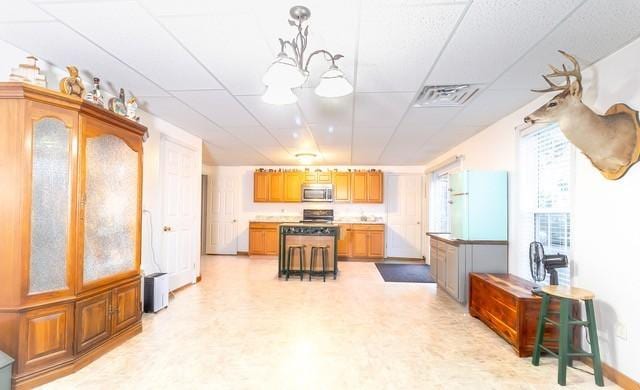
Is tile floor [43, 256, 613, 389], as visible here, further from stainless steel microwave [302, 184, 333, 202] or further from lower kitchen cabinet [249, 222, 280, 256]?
stainless steel microwave [302, 184, 333, 202]

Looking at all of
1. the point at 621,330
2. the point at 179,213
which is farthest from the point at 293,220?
the point at 621,330

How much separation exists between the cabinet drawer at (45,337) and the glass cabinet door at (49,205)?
0.16 metres

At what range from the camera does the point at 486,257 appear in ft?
12.5

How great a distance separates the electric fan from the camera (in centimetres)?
269

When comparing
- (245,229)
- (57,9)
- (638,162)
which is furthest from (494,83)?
(245,229)

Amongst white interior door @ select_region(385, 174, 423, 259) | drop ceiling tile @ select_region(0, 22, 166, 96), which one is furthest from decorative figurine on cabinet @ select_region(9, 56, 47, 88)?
white interior door @ select_region(385, 174, 423, 259)

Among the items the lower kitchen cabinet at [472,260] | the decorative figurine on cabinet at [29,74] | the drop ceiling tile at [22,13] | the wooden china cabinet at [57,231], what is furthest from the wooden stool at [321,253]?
the drop ceiling tile at [22,13]

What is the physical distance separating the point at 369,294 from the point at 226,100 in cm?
325

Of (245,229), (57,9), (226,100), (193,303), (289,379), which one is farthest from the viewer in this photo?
(245,229)

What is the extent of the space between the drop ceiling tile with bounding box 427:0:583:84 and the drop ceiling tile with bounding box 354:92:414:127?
0.53 m

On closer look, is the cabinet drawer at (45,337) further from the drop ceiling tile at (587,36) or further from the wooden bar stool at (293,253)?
the drop ceiling tile at (587,36)

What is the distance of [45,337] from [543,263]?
390 cm

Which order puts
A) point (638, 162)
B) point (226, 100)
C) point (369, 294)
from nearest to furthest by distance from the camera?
point (638, 162) → point (226, 100) → point (369, 294)

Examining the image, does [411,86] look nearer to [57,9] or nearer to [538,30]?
[538,30]
